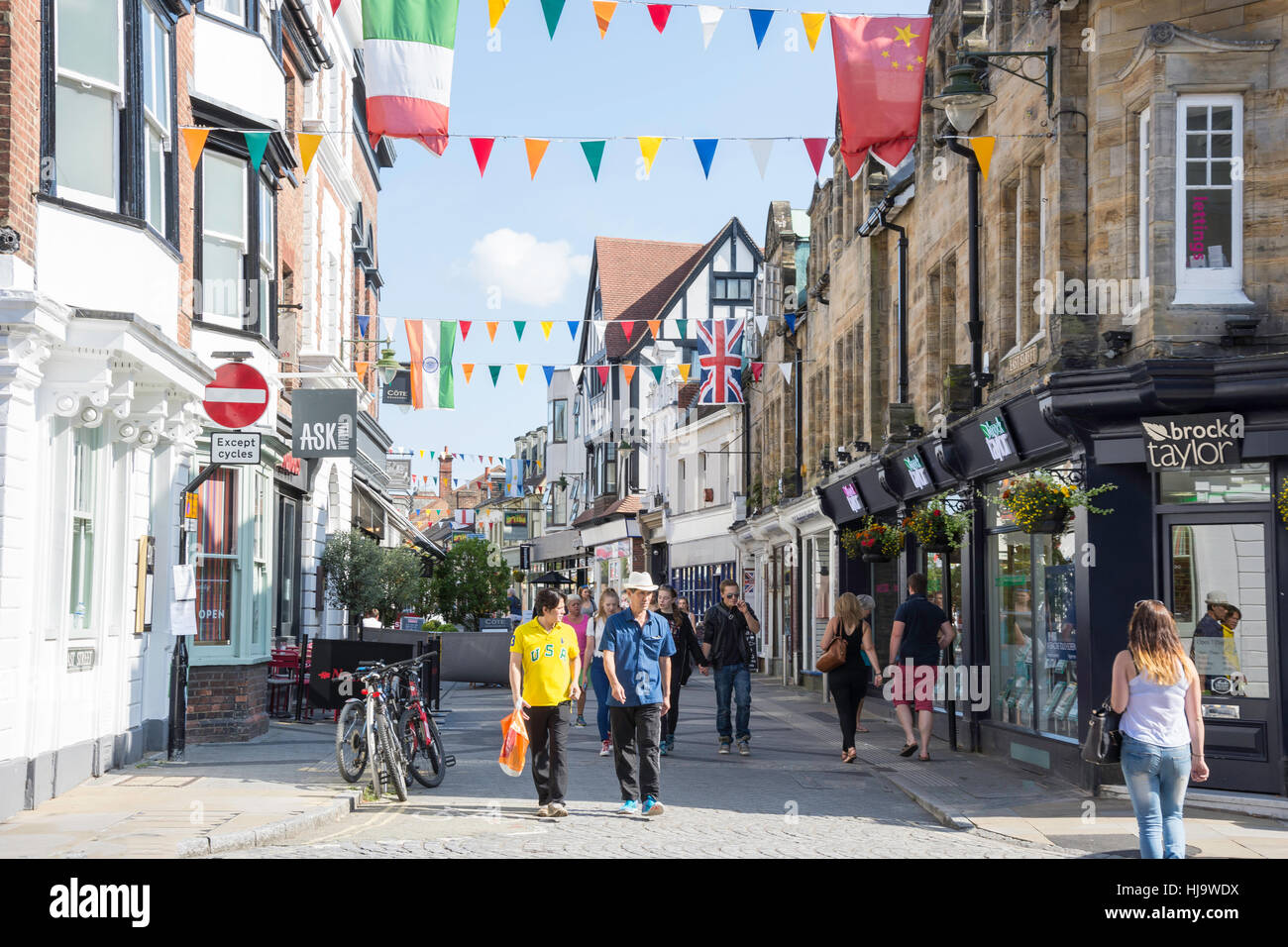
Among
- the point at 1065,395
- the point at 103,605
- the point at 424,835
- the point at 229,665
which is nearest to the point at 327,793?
the point at 424,835

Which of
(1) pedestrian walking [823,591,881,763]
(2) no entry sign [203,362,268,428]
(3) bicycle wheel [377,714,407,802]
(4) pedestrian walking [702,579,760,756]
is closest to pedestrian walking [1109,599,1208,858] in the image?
(3) bicycle wheel [377,714,407,802]

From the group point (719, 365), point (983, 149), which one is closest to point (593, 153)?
point (983, 149)

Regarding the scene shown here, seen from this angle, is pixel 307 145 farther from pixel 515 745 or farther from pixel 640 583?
pixel 515 745

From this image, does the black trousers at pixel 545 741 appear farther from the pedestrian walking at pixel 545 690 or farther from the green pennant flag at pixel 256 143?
the green pennant flag at pixel 256 143

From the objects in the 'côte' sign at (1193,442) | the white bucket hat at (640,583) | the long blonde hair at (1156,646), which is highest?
the 'côte' sign at (1193,442)

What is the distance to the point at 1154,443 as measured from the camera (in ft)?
39.3

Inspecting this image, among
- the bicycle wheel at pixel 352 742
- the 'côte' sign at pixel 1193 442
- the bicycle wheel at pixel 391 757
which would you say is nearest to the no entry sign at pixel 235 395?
the bicycle wheel at pixel 352 742

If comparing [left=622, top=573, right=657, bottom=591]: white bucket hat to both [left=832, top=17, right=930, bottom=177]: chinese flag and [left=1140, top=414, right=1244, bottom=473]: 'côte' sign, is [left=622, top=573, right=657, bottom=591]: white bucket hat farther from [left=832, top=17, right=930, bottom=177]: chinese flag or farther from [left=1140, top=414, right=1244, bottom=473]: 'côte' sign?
[left=832, top=17, right=930, bottom=177]: chinese flag

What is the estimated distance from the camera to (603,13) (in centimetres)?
1239

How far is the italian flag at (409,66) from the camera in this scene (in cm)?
1315

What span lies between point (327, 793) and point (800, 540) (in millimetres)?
19370

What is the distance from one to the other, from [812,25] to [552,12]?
244 cm

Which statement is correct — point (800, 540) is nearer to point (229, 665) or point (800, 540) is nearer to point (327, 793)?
point (229, 665)

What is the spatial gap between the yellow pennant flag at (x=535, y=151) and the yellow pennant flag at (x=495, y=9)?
1426 mm
